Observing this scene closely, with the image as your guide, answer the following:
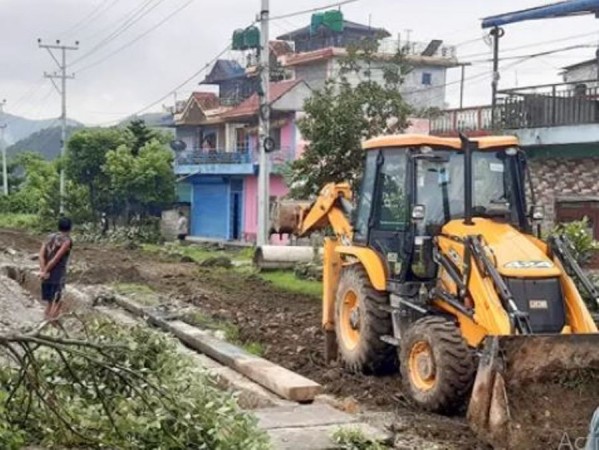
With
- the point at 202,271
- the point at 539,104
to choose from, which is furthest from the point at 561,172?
the point at 202,271

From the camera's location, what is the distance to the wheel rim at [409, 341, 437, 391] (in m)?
9.41

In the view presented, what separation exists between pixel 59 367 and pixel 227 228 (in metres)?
39.2

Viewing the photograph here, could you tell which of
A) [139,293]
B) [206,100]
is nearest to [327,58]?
[206,100]

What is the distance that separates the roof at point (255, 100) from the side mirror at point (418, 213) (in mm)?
29236

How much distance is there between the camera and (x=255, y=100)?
46188 millimetres

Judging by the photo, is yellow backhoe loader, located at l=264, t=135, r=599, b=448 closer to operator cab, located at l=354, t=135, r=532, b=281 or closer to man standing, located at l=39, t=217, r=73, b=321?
operator cab, located at l=354, t=135, r=532, b=281

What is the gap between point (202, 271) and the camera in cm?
2548

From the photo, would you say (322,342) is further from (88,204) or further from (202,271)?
(88,204)

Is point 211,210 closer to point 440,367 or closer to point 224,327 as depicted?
point 224,327

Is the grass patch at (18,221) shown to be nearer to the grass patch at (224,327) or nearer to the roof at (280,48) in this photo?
the roof at (280,48)

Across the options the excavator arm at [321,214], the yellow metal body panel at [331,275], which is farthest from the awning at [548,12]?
the yellow metal body panel at [331,275]

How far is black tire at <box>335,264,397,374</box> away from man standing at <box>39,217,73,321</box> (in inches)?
171

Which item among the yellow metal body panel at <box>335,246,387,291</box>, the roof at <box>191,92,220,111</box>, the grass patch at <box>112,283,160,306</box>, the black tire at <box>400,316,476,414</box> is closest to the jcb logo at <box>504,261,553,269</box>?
the black tire at <box>400,316,476,414</box>

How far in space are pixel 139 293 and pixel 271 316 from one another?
9.97 feet
